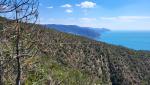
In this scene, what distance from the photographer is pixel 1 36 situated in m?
10.1

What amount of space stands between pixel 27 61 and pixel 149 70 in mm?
102550

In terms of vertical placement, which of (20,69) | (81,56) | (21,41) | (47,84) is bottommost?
(81,56)

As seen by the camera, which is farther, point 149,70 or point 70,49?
point 149,70

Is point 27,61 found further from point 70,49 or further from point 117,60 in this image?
point 117,60

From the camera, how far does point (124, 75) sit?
10031 cm

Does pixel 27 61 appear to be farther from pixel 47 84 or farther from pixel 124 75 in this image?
pixel 124 75

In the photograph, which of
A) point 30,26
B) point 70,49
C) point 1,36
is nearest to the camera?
point 1,36

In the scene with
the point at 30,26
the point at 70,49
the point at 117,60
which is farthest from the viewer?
the point at 117,60

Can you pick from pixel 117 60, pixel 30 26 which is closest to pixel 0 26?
pixel 30 26

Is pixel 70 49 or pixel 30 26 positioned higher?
pixel 30 26

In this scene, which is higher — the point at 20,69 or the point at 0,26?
the point at 0,26

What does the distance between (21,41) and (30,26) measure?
2.46 ft

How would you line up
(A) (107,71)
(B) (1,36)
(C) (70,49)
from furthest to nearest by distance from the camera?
(A) (107,71), (C) (70,49), (B) (1,36)

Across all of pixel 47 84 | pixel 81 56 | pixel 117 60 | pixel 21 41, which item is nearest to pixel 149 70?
pixel 117 60
